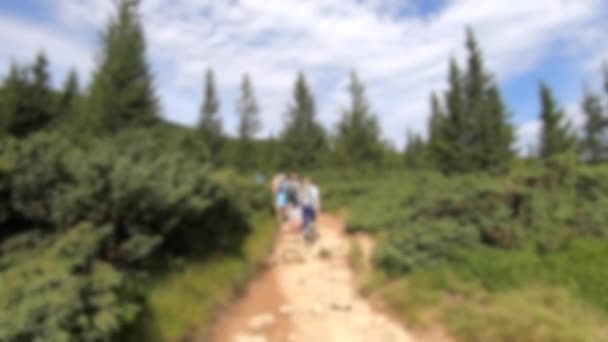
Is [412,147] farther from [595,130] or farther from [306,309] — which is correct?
[306,309]

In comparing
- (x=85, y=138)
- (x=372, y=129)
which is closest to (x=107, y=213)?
(x=85, y=138)

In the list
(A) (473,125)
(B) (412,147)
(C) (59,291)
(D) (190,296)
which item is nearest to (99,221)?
(D) (190,296)

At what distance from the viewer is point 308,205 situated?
11.4 meters

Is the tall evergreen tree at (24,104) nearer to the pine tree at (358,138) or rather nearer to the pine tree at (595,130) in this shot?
the pine tree at (358,138)

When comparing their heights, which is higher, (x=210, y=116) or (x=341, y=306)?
(x=210, y=116)

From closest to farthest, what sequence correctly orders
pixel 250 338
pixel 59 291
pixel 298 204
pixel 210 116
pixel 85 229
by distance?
pixel 59 291 < pixel 85 229 < pixel 250 338 < pixel 298 204 < pixel 210 116

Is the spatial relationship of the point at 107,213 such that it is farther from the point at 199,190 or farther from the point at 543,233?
the point at 543,233

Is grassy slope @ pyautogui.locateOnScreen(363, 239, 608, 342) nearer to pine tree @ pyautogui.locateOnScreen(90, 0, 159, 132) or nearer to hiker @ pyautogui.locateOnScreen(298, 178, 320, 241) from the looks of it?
hiker @ pyautogui.locateOnScreen(298, 178, 320, 241)

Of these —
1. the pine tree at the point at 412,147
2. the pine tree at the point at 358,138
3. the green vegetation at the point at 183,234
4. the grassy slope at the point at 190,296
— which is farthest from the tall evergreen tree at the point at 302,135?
the grassy slope at the point at 190,296

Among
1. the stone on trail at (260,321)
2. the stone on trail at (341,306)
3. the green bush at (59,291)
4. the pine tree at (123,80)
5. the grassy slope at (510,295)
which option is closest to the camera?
the green bush at (59,291)

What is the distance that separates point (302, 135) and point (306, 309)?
3098cm

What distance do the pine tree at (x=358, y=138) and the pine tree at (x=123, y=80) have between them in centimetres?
2169

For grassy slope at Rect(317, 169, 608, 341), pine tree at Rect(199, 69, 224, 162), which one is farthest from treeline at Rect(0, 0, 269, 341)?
pine tree at Rect(199, 69, 224, 162)

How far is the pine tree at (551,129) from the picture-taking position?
3219 centimetres
